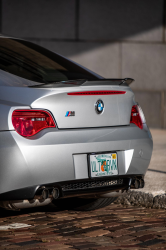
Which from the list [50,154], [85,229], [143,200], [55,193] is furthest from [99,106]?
[143,200]

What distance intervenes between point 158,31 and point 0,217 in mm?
8688

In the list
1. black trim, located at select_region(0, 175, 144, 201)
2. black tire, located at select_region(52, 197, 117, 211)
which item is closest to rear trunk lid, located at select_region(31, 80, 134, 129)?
black trim, located at select_region(0, 175, 144, 201)

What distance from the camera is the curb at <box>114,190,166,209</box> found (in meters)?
5.10

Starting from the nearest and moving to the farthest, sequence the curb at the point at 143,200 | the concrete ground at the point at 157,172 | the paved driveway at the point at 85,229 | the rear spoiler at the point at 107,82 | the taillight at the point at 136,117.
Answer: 1. the paved driveway at the point at 85,229
2. the rear spoiler at the point at 107,82
3. the taillight at the point at 136,117
4. the curb at the point at 143,200
5. the concrete ground at the point at 157,172

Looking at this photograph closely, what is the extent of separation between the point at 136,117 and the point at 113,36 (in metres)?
8.03

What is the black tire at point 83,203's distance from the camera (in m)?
4.88

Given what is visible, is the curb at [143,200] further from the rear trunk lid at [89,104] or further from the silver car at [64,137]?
the rear trunk lid at [89,104]

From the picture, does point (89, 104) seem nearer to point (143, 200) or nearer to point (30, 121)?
point (30, 121)

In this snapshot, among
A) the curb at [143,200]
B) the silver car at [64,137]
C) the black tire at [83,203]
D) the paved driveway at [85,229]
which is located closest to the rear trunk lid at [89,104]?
the silver car at [64,137]

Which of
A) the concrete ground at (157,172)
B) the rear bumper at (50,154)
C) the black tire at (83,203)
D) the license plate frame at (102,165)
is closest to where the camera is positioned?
the rear bumper at (50,154)

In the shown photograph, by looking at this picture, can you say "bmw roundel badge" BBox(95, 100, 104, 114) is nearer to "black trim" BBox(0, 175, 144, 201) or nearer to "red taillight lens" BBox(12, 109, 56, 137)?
"red taillight lens" BBox(12, 109, 56, 137)

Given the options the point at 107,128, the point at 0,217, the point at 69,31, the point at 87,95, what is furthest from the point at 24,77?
the point at 69,31

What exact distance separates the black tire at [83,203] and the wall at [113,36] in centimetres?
738

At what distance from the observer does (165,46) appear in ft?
40.2
